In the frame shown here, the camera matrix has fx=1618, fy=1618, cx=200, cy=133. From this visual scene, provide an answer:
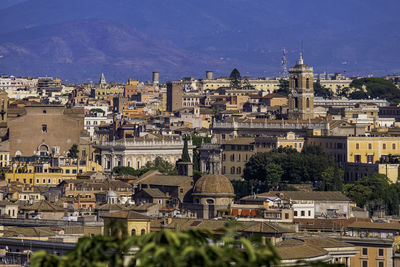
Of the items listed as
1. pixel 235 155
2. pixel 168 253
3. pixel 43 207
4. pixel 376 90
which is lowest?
pixel 168 253

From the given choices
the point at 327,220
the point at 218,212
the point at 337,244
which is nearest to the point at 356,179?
the point at 218,212

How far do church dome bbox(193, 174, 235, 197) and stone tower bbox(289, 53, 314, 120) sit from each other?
4310 centimetres

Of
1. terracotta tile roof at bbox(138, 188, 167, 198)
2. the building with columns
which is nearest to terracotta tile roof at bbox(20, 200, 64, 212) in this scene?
terracotta tile roof at bbox(138, 188, 167, 198)

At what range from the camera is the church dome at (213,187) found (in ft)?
261

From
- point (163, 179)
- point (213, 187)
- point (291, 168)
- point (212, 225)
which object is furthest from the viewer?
point (291, 168)

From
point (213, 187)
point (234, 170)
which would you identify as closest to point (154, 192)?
point (213, 187)

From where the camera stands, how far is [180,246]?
18547mm

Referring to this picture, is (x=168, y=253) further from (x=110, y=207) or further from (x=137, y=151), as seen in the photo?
(x=137, y=151)

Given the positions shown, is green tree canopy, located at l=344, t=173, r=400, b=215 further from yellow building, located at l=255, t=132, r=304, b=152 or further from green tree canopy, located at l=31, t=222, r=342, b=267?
green tree canopy, located at l=31, t=222, r=342, b=267

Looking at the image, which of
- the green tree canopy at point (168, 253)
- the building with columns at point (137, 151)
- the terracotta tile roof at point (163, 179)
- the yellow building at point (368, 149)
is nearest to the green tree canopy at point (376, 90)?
the building with columns at point (137, 151)

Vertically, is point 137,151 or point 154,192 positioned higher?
point 137,151

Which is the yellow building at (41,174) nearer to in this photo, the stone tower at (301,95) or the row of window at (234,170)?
the row of window at (234,170)

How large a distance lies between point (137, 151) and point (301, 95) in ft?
47.6

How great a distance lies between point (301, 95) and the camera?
4931 inches
